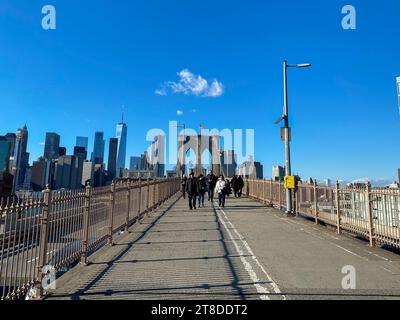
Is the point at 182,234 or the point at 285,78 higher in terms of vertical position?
the point at 285,78

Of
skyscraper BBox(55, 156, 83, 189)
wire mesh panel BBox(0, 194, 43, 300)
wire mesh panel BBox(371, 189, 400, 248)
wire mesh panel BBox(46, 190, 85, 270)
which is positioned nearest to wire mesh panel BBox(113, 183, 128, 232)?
wire mesh panel BBox(46, 190, 85, 270)

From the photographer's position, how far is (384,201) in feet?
27.7

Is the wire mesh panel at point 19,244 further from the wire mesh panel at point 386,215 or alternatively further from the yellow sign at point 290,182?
the yellow sign at point 290,182

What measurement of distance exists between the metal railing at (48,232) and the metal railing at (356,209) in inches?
293

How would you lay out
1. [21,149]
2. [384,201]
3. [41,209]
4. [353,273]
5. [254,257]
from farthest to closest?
[21,149], [384,201], [254,257], [353,273], [41,209]

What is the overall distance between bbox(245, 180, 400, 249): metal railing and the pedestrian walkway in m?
0.47

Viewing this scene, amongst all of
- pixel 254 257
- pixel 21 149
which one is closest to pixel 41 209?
pixel 254 257

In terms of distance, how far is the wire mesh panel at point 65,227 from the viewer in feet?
18.0

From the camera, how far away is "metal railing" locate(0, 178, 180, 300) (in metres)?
4.21

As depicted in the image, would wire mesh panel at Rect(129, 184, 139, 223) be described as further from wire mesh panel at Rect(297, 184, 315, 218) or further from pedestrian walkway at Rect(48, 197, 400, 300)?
wire mesh panel at Rect(297, 184, 315, 218)

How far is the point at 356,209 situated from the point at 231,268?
5574 millimetres

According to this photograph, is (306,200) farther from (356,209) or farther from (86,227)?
(86,227)
